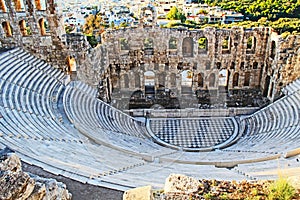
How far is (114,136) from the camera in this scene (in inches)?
527

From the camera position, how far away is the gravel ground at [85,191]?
7.12 m

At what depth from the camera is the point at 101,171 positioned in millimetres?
8664

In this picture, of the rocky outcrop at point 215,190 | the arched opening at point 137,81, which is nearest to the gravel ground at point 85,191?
the rocky outcrop at point 215,190

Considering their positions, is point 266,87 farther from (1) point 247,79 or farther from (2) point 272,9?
(2) point 272,9

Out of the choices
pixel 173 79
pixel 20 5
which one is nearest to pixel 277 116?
pixel 173 79

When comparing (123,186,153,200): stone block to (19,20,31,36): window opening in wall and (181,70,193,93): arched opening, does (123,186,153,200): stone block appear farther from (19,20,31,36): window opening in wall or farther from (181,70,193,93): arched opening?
(181,70,193,93): arched opening

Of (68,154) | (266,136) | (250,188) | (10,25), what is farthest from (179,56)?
(250,188)

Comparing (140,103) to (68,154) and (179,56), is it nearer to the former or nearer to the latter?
(179,56)

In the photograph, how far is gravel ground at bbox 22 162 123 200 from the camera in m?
7.12

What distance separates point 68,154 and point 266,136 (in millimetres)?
10016

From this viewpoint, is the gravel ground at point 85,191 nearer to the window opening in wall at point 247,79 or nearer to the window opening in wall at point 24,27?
the window opening in wall at point 24,27

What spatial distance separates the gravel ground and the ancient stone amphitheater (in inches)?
7.5

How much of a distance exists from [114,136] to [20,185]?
8.71 metres

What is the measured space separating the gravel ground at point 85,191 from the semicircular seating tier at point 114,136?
0.18 m
